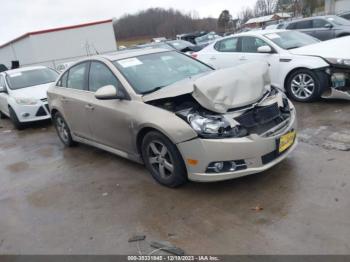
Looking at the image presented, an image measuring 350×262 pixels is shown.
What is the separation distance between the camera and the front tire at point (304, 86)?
261 inches

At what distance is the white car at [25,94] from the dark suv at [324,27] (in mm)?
9412

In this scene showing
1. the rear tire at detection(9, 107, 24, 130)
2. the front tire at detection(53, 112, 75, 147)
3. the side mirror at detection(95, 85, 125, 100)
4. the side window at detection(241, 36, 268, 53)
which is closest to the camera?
the side mirror at detection(95, 85, 125, 100)

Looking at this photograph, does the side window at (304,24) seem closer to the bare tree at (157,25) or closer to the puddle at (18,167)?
the puddle at (18,167)

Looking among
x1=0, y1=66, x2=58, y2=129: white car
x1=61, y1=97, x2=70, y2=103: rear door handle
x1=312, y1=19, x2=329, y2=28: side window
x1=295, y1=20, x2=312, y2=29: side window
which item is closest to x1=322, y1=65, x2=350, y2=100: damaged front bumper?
x1=61, y1=97, x2=70, y2=103: rear door handle

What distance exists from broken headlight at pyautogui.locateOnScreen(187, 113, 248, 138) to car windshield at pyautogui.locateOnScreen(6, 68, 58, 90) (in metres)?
7.00

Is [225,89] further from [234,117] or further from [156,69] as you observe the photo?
[156,69]

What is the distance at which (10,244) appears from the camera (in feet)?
11.5

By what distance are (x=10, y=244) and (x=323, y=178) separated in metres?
3.40

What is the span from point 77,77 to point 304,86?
14.3 feet

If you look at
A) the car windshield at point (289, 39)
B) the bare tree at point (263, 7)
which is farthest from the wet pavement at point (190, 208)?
the bare tree at point (263, 7)

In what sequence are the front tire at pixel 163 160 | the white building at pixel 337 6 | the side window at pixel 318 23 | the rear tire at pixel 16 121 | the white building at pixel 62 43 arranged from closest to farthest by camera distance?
the front tire at pixel 163 160
the rear tire at pixel 16 121
the side window at pixel 318 23
the white building at pixel 62 43
the white building at pixel 337 6

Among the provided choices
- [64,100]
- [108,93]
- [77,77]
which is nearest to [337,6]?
[77,77]

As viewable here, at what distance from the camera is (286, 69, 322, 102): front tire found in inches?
261

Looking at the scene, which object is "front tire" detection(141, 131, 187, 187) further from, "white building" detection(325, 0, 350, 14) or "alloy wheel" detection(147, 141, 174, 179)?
"white building" detection(325, 0, 350, 14)
